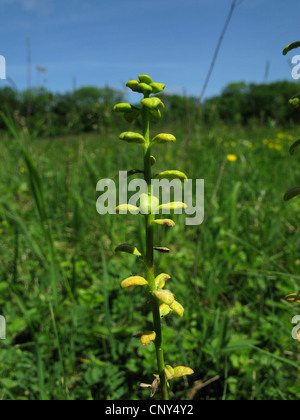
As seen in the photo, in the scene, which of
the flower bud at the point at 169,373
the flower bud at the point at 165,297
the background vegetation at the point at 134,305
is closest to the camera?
the flower bud at the point at 165,297

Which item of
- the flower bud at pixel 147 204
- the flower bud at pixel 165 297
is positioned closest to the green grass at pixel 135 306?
the flower bud at pixel 165 297

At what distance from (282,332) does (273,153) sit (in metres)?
4.04

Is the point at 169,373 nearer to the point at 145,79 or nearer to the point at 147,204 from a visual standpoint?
the point at 147,204

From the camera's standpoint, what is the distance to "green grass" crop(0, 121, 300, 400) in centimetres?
152

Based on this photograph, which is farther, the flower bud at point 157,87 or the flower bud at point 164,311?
the flower bud at point 164,311

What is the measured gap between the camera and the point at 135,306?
197 cm

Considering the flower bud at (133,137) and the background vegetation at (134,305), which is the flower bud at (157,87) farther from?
the background vegetation at (134,305)

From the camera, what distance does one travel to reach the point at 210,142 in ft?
16.3

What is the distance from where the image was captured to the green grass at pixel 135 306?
1516 mm

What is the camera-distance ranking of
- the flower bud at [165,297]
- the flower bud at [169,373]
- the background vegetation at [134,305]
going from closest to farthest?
1. the flower bud at [165,297]
2. the flower bud at [169,373]
3. the background vegetation at [134,305]

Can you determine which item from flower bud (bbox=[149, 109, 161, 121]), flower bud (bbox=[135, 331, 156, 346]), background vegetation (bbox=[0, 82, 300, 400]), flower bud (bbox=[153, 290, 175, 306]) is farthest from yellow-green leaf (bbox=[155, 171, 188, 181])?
background vegetation (bbox=[0, 82, 300, 400])

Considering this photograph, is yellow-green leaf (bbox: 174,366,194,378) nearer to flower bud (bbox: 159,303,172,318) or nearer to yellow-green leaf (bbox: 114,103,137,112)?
flower bud (bbox: 159,303,172,318)

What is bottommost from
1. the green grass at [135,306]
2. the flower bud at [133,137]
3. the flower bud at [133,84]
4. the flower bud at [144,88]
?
the green grass at [135,306]

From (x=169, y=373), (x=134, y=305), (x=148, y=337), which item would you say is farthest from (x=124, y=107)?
(x=134, y=305)
